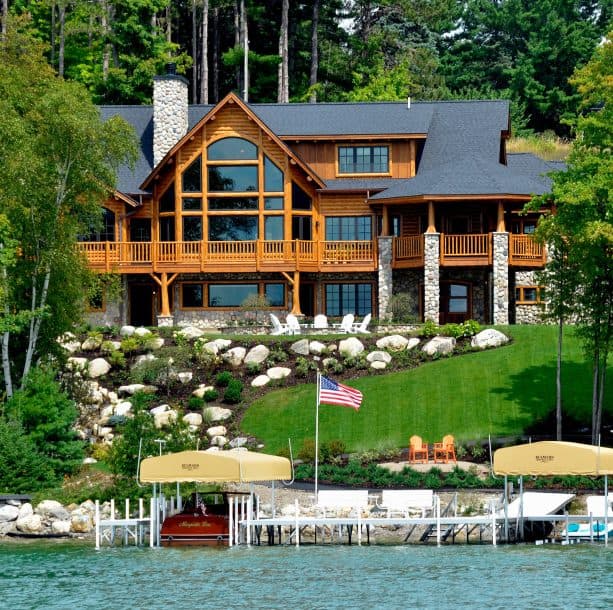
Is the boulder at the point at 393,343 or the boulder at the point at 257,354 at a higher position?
the boulder at the point at 393,343

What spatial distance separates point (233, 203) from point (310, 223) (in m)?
3.00

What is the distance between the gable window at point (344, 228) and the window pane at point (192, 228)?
189 inches

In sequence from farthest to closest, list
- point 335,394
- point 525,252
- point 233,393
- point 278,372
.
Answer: point 525,252 < point 278,372 < point 233,393 < point 335,394

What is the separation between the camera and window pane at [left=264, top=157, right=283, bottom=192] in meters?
54.8

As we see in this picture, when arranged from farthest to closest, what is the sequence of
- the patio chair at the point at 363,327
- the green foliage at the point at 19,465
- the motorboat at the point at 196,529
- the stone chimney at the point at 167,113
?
the stone chimney at the point at 167,113 < the patio chair at the point at 363,327 < the green foliage at the point at 19,465 < the motorboat at the point at 196,529

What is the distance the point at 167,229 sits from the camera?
55344mm

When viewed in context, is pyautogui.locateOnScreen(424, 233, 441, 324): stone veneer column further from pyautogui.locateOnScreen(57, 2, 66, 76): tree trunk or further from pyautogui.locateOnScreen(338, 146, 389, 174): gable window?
pyautogui.locateOnScreen(57, 2, 66, 76): tree trunk

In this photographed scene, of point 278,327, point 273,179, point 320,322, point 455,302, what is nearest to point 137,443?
point 278,327

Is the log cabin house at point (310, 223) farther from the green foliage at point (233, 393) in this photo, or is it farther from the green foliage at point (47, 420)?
the green foliage at point (47, 420)

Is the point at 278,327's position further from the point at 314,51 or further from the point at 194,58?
the point at 194,58

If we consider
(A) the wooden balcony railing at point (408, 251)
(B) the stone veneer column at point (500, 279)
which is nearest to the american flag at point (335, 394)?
(B) the stone veneer column at point (500, 279)

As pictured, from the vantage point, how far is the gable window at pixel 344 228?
56.0 m

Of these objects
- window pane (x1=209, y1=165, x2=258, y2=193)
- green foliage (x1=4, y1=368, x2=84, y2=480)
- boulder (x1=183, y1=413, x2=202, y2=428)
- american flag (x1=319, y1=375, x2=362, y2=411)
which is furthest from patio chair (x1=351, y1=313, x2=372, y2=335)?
american flag (x1=319, y1=375, x2=362, y2=411)

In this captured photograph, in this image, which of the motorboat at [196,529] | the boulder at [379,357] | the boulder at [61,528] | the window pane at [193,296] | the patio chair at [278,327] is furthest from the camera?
the window pane at [193,296]
